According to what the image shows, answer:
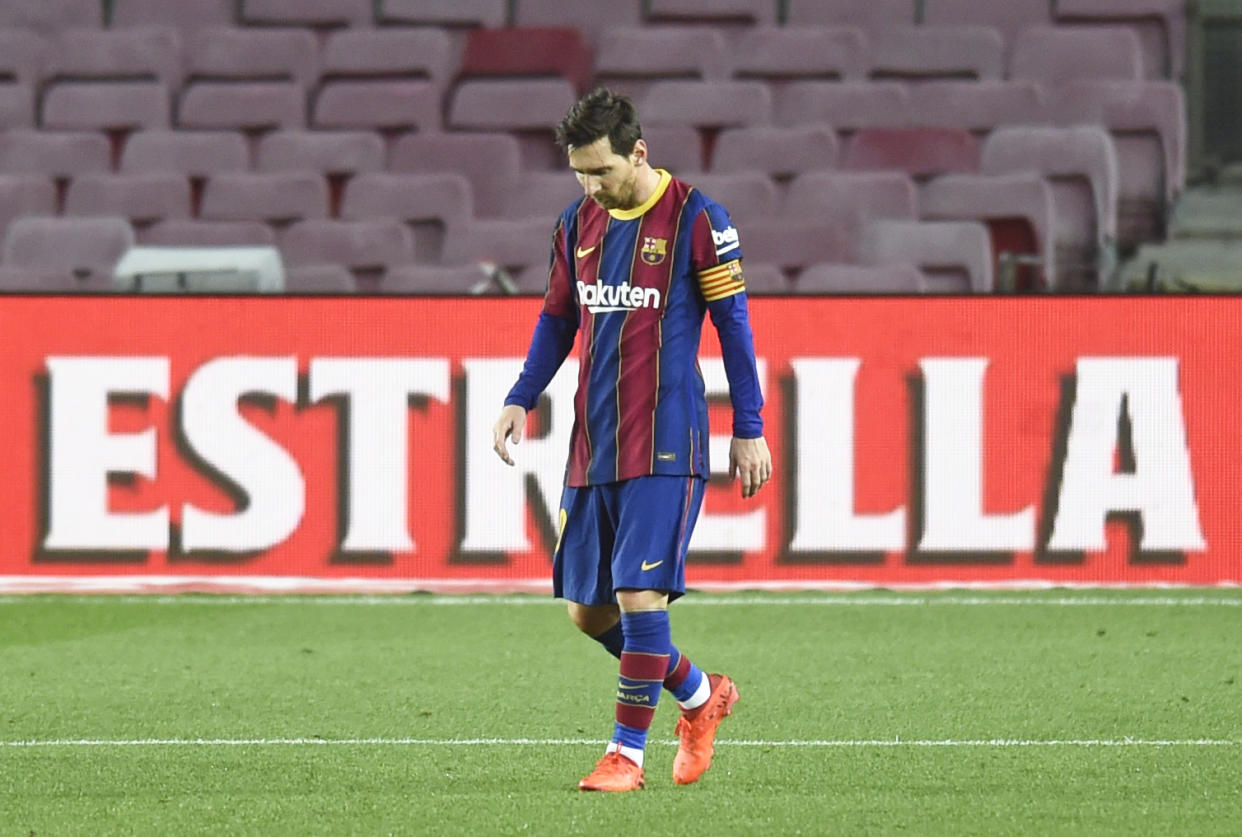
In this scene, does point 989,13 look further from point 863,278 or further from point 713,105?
point 863,278

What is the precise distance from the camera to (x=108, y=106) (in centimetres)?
1406

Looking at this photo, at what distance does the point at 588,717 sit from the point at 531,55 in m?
8.52

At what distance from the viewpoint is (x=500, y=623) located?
828 centimetres

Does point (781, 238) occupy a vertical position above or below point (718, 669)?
above

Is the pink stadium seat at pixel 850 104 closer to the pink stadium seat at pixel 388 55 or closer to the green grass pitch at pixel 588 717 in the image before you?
the pink stadium seat at pixel 388 55

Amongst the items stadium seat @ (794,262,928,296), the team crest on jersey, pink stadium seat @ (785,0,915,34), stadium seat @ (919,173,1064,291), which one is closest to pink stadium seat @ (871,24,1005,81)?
pink stadium seat @ (785,0,915,34)

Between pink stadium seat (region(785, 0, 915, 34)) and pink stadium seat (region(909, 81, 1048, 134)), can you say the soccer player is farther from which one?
pink stadium seat (region(785, 0, 915, 34))

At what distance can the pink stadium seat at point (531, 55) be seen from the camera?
45.4 ft

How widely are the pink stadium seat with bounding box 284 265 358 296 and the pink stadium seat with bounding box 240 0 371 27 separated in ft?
9.37

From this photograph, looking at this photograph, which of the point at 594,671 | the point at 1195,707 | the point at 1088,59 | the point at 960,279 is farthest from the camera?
the point at 1088,59

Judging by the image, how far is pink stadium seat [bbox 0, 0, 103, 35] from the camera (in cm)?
1494

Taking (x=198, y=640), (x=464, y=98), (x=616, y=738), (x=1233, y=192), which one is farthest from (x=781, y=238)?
(x=616, y=738)

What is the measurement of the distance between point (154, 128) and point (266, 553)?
557 centimetres

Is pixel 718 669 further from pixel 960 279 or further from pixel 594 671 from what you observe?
pixel 960 279
